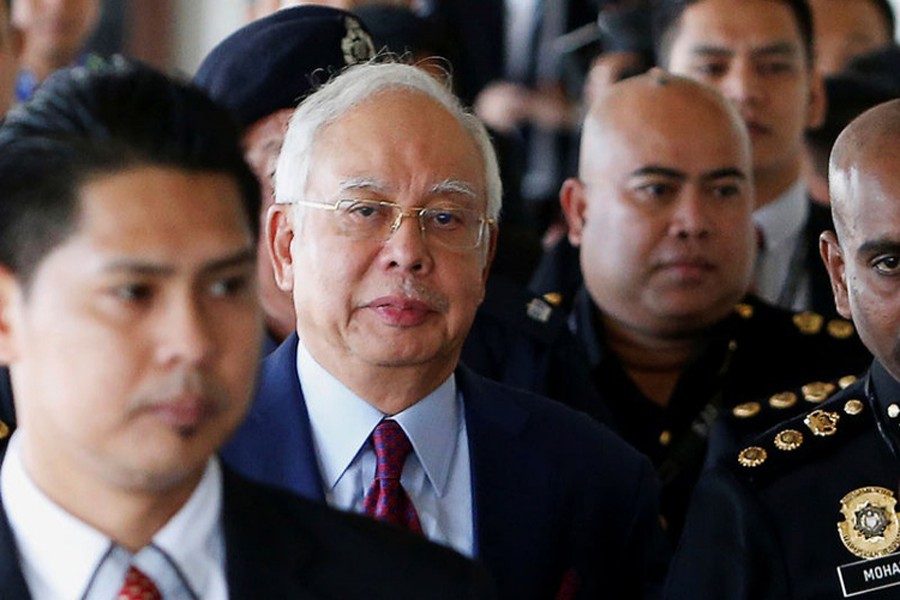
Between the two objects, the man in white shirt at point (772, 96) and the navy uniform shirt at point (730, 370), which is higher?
the man in white shirt at point (772, 96)

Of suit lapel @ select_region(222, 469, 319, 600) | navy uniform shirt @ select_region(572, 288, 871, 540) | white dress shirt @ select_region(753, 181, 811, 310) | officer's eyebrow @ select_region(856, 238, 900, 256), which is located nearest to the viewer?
suit lapel @ select_region(222, 469, 319, 600)

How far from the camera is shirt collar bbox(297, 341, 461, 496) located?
3023 mm

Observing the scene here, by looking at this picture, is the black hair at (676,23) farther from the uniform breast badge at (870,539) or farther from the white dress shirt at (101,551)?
the white dress shirt at (101,551)

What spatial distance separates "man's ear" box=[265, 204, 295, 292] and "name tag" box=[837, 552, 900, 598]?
942mm

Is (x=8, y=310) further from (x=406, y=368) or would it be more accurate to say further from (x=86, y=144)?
(x=406, y=368)

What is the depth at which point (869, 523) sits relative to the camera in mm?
2941

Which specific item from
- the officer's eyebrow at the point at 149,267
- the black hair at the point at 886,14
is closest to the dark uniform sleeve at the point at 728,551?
the officer's eyebrow at the point at 149,267

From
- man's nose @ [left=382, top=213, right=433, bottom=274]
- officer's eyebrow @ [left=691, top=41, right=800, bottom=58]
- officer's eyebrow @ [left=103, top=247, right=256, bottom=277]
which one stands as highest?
officer's eyebrow @ [left=103, top=247, right=256, bottom=277]

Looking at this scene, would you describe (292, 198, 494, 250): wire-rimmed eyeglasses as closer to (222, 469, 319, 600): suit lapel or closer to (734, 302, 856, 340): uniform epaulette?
(222, 469, 319, 600): suit lapel

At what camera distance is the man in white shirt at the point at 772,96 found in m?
4.67

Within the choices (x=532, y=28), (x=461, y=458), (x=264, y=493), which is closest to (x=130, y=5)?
(x=532, y=28)

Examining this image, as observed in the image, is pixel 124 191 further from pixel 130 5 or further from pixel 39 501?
pixel 130 5

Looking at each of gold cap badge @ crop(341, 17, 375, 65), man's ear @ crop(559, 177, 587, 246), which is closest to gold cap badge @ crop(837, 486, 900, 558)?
gold cap badge @ crop(341, 17, 375, 65)

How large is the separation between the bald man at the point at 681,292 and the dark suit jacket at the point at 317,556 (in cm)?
174
